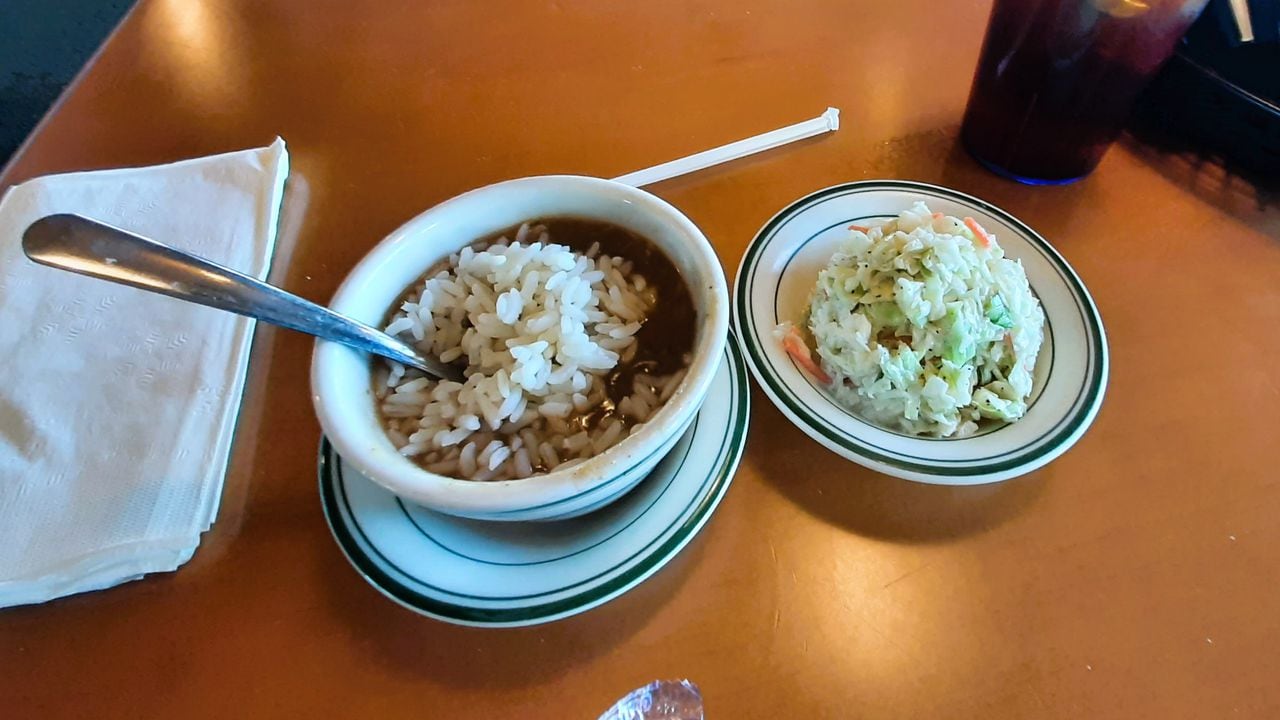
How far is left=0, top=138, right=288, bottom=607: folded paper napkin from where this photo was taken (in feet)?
2.34

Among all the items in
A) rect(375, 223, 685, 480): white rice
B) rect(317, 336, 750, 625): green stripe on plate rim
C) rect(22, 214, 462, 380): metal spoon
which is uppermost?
rect(22, 214, 462, 380): metal spoon

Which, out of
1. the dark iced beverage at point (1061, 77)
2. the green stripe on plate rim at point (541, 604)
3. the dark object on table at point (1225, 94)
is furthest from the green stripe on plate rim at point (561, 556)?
the dark object on table at point (1225, 94)

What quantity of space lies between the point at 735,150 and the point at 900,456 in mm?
562

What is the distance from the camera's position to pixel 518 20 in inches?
52.2

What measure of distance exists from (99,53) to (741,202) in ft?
3.58

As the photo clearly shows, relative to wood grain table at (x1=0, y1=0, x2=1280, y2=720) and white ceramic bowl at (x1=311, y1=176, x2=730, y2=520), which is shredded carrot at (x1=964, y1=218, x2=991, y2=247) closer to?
wood grain table at (x1=0, y1=0, x2=1280, y2=720)

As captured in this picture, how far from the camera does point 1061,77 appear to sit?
926 mm

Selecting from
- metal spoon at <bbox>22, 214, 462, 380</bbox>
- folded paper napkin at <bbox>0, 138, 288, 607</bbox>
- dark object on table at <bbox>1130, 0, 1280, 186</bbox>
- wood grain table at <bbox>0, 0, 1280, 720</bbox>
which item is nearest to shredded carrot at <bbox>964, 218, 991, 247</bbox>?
wood grain table at <bbox>0, 0, 1280, 720</bbox>

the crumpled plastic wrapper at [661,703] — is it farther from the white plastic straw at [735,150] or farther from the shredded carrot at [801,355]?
the white plastic straw at [735,150]

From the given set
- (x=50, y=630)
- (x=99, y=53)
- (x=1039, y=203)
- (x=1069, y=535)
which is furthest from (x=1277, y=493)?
(x=99, y=53)

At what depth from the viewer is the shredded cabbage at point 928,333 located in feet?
2.51

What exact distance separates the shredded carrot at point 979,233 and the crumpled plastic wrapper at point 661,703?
55cm

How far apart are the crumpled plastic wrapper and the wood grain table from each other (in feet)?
0.04

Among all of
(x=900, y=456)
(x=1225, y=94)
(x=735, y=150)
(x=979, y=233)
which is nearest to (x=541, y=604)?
(x=900, y=456)
